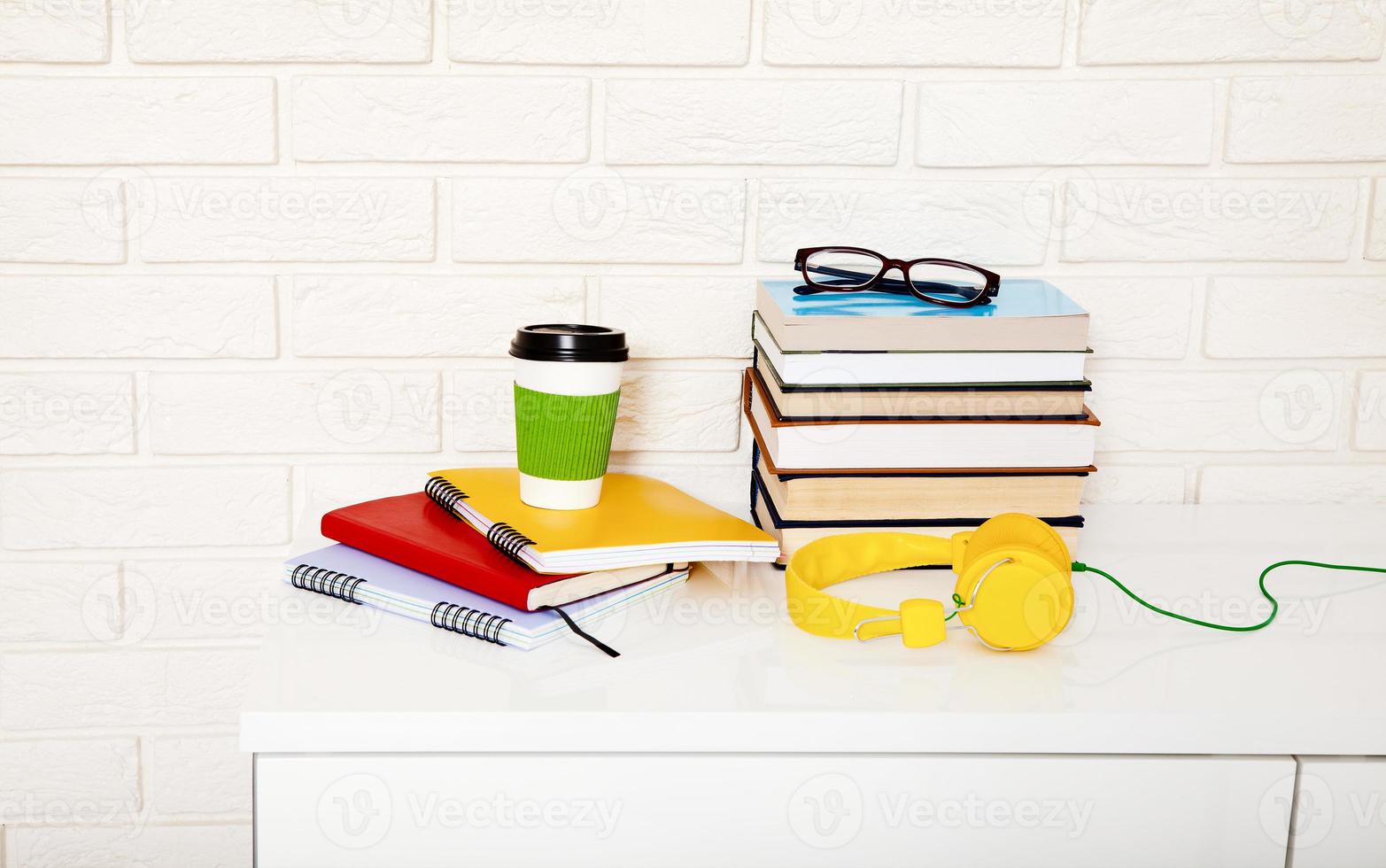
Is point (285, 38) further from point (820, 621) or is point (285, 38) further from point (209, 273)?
point (820, 621)

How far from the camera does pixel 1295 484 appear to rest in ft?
3.80

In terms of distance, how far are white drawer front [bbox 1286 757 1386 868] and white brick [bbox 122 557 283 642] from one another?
84 cm

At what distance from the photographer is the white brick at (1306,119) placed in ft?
3.51

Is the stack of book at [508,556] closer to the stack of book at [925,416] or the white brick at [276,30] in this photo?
the stack of book at [925,416]

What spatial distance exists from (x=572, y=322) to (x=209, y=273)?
0.31 meters

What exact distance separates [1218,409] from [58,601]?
1.08 m

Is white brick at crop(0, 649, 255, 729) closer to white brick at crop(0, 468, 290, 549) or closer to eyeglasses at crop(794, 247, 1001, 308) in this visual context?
white brick at crop(0, 468, 290, 549)

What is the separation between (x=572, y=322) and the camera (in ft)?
3.55

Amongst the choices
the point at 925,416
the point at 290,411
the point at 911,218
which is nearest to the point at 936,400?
the point at 925,416

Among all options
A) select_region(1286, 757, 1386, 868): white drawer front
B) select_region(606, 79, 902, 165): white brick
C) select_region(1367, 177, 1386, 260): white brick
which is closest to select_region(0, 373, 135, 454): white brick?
select_region(606, 79, 902, 165): white brick

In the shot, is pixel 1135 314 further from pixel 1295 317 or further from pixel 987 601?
pixel 987 601

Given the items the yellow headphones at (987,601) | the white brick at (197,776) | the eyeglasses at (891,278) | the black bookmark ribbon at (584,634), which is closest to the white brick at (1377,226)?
the eyeglasses at (891,278)

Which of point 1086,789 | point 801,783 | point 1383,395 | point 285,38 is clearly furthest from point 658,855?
point 1383,395

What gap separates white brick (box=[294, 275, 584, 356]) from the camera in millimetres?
1058
